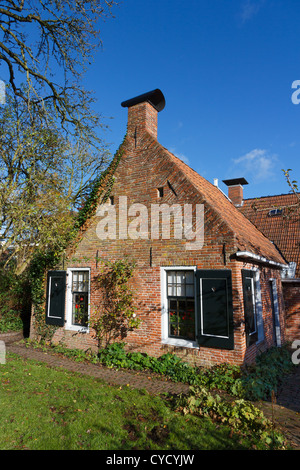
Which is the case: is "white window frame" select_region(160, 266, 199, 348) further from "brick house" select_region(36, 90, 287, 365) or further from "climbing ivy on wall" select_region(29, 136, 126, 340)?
"climbing ivy on wall" select_region(29, 136, 126, 340)

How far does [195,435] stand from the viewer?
172 inches

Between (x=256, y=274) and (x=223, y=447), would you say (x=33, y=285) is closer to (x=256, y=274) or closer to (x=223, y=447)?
(x=256, y=274)

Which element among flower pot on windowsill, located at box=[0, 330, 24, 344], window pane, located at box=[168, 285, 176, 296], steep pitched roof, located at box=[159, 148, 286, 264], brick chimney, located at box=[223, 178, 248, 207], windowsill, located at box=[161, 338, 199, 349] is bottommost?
flower pot on windowsill, located at box=[0, 330, 24, 344]

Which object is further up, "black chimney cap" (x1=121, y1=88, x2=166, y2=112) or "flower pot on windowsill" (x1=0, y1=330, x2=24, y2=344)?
"black chimney cap" (x1=121, y1=88, x2=166, y2=112)

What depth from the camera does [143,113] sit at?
9680mm

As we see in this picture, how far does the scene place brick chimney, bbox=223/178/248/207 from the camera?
1820cm

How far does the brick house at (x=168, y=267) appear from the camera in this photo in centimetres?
700

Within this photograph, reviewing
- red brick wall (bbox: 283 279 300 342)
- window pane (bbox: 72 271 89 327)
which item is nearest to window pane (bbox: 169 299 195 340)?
window pane (bbox: 72 271 89 327)

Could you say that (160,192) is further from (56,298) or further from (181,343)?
(56,298)

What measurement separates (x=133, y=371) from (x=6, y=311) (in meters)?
7.91

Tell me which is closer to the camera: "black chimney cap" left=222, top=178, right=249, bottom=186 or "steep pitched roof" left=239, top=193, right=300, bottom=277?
"steep pitched roof" left=239, top=193, right=300, bottom=277

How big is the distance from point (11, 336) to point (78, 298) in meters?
4.19

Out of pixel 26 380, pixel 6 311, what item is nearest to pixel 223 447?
pixel 26 380

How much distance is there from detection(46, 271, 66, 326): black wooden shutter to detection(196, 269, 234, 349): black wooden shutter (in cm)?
518
